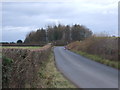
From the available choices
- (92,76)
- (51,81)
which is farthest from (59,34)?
(51,81)

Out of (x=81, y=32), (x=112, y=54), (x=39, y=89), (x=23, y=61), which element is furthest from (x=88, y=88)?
(x=81, y=32)

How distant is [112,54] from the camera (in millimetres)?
25641

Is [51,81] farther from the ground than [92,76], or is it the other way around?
[51,81]

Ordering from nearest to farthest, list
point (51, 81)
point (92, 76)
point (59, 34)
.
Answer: point (51, 81) < point (92, 76) < point (59, 34)

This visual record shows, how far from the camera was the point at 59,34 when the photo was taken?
120750 millimetres

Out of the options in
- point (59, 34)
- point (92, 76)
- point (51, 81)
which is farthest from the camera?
point (59, 34)

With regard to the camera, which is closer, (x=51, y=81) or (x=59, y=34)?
(x=51, y=81)

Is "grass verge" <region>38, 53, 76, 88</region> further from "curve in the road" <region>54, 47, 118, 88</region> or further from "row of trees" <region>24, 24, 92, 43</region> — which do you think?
"row of trees" <region>24, 24, 92, 43</region>

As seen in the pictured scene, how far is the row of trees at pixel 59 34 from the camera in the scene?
11062 cm

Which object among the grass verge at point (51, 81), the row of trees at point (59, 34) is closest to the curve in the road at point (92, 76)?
the grass verge at point (51, 81)

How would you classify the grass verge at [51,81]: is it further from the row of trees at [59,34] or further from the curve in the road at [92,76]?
the row of trees at [59,34]

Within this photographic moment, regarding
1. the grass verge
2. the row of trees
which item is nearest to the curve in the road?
the grass verge

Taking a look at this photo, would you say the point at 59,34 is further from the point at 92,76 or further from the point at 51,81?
the point at 51,81

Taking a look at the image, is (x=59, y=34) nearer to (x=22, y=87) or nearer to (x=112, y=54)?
(x=112, y=54)
